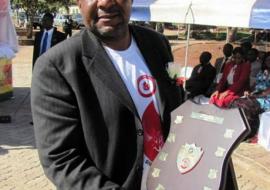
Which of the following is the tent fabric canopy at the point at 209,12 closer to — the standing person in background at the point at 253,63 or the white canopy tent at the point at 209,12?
the white canopy tent at the point at 209,12

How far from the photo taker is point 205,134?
4.95 ft

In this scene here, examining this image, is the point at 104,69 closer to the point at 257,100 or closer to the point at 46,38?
the point at 257,100

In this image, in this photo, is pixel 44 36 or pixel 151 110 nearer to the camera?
pixel 151 110

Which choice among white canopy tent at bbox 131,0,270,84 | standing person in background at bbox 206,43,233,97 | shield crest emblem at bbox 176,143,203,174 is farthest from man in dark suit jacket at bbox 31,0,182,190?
standing person in background at bbox 206,43,233,97

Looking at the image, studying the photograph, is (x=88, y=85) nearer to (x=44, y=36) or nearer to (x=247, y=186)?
(x=247, y=186)

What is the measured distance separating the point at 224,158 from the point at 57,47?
647mm

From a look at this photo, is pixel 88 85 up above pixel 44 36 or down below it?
above

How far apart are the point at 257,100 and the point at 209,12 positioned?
1.61 m

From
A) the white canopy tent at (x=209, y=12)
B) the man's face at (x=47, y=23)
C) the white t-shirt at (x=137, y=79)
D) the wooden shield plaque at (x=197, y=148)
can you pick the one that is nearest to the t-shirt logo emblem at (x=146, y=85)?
the white t-shirt at (x=137, y=79)

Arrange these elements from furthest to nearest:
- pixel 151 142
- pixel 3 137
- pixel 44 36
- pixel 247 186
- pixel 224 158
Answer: pixel 44 36
pixel 3 137
pixel 247 186
pixel 151 142
pixel 224 158

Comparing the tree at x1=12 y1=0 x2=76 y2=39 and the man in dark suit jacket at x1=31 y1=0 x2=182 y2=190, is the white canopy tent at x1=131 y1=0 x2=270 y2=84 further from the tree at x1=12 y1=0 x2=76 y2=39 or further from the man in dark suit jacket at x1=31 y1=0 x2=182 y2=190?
the tree at x1=12 y1=0 x2=76 y2=39

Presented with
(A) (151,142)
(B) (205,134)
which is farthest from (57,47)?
(B) (205,134)

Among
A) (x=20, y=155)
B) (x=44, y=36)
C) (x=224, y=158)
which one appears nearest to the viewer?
(x=224, y=158)

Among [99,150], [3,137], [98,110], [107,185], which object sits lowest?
[3,137]
